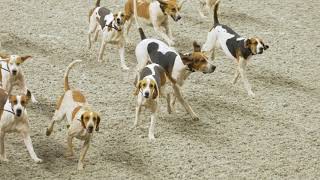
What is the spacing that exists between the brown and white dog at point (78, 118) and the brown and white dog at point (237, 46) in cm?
282

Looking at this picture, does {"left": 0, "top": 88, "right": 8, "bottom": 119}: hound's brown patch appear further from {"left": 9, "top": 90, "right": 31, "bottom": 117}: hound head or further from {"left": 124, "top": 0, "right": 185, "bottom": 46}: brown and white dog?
{"left": 124, "top": 0, "right": 185, "bottom": 46}: brown and white dog

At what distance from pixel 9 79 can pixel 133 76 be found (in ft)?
6.82

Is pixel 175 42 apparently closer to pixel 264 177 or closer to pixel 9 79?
pixel 9 79

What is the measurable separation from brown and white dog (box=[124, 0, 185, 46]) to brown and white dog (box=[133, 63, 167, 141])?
86.3 inches

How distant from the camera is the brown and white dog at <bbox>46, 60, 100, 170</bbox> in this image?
6430 mm

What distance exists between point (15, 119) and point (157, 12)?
13.2 feet

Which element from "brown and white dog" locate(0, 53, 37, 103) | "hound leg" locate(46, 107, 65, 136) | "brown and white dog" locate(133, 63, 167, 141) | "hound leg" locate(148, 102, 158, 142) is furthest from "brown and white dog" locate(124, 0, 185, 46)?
"hound leg" locate(46, 107, 65, 136)

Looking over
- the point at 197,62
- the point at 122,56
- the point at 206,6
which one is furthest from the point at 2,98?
the point at 206,6

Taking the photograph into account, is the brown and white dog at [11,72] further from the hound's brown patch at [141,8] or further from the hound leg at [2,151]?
the hound's brown patch at [141,8]

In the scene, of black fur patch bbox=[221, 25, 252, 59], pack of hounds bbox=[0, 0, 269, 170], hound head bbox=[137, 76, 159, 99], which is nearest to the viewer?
pack of hounds bbox=[0, 0, 269, 170]

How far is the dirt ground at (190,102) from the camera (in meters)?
6.88

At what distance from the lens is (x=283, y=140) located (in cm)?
762

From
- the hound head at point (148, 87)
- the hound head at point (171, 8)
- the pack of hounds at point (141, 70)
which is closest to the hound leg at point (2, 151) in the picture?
the pack of hounds at point (141, 70)

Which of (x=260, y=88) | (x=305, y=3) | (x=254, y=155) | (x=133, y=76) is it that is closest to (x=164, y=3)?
(x=133, y=76)
